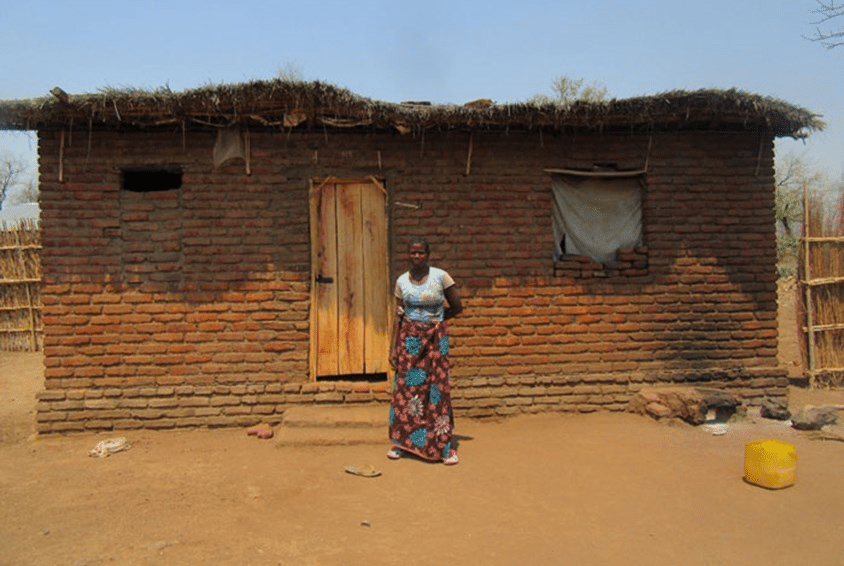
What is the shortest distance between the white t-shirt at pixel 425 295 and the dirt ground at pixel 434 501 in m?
1.11

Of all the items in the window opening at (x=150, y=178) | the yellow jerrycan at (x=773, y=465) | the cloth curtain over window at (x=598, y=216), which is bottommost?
the yellow jerrycan at (x=773, y=465)

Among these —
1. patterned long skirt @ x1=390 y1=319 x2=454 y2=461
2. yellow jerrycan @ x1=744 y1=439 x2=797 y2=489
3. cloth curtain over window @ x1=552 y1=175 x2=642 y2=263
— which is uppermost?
cloth curtain over window @ x1=552 y1=175 x2=642 y2=263

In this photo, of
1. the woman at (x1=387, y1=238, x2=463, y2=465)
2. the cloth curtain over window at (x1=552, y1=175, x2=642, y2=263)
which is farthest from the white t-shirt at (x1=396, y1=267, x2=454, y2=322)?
the cloth curtain over window at (x1=552, y1=175, x2=642, y2=263)

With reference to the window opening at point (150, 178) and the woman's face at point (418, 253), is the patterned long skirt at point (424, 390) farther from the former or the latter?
the window opening at point (150, 178)

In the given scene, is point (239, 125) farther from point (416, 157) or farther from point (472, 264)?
point (472, 264)

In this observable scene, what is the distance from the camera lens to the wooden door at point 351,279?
5.98m

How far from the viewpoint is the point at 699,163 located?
621 cm

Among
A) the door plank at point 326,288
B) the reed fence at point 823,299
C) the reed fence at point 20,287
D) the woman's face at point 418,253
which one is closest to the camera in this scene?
the woman's face at point 418,253

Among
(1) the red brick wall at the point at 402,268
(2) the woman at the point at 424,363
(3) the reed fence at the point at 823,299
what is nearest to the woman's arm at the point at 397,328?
(2) the woman at the point at 424,363

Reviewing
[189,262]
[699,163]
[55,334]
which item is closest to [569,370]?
[699,163]

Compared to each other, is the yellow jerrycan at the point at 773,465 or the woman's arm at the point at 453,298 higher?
the woman's arm at the point at 453,298

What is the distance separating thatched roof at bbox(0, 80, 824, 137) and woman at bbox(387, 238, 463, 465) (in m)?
1.60

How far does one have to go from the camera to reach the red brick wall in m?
5.67

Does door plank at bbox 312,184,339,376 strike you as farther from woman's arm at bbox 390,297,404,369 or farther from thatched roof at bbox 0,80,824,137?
woman's arm at bbox 390,297,404,369
